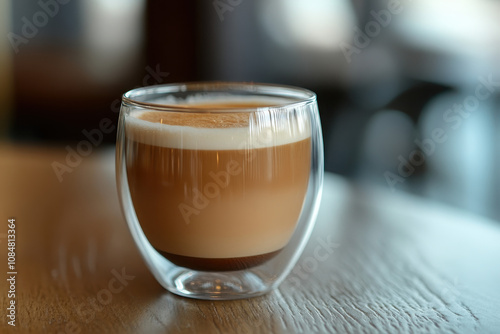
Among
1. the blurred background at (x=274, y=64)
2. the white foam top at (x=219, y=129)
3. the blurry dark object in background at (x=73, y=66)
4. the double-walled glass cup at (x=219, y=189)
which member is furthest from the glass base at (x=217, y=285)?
the blurry dark object in background at (x=73, y=66)

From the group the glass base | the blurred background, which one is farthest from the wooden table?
the blurred background

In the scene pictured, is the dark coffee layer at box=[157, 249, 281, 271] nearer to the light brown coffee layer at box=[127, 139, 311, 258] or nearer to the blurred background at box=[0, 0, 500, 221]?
the light brown coffee layer at box=[127, 139, 311, 258]

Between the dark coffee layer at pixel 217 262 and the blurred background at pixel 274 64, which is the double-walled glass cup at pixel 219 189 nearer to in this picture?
the dark coffee layer at pixel 217 262

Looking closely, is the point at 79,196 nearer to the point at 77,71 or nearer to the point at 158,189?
the point at 158,189

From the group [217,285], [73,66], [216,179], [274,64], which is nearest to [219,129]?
[216,179]

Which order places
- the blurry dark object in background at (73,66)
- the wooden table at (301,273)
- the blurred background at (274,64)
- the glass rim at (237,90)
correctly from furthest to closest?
1. the blurry dark object in background at (73,66)
2. the blurred background at (274,64)
3. the glass rim at (237,90)
4. the wooden table at (301,273)

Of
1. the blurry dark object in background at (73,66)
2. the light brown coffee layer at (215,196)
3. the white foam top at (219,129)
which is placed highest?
the white foam top at (219,129)

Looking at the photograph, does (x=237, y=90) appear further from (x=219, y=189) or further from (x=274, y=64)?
(x=274, y=64)
